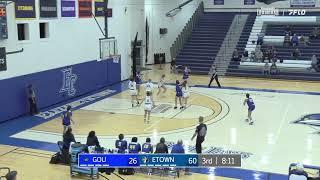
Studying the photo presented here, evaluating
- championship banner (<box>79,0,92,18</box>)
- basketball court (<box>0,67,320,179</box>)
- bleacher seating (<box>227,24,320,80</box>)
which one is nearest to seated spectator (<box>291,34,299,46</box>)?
bleacher seating (<box>227,24,320,80</box>)

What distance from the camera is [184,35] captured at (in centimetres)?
3909

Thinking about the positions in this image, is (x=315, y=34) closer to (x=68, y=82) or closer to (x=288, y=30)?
(x=288, y=30)

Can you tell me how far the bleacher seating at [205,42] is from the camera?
1422 inches

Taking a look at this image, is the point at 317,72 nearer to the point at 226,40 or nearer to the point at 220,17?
the point at 226,40

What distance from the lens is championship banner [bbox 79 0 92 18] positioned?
2523 cm

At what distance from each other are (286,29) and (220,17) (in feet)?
22.2

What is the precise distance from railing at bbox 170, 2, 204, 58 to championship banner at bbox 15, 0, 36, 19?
1814cm

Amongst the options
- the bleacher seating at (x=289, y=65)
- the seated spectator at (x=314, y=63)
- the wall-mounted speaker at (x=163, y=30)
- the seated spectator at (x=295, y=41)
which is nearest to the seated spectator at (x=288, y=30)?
the bleacher seating at (x=289, y=65)

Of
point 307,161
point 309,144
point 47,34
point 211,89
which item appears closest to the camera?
point 307,161

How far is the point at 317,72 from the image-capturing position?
32500mm

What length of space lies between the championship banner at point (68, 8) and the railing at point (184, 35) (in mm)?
14876

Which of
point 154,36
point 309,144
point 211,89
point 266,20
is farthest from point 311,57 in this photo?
point 309,144
